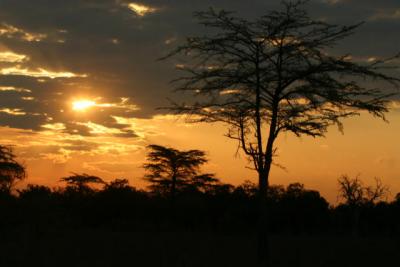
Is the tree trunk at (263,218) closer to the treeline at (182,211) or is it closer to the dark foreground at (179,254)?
the dark foreground at (179,254)

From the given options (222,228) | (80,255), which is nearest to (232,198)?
(222,228)

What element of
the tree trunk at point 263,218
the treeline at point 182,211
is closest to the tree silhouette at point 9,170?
the treeline at point 182,211

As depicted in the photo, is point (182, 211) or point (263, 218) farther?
point (182, 211)

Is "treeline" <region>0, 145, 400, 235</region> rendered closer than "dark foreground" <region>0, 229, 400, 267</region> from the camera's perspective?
No

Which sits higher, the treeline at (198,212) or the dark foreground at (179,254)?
the treeline at (198,212)

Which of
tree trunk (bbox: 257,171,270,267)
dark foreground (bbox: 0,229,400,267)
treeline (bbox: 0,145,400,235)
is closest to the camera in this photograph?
dark foreground (bbox: 0,229,400,267)

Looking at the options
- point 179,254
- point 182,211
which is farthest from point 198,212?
point 179,254

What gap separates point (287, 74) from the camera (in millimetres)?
16766

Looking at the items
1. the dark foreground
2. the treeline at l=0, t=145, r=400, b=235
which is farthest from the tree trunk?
the treeline at l=0, t=145, r=400, b=235

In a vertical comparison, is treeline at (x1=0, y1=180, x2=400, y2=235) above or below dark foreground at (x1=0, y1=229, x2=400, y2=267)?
above

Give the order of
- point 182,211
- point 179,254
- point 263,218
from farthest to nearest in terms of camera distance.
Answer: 1. point 182,211
2. point 179,254
3. point 263,218

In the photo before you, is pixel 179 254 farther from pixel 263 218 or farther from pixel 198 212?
pixel 198 212

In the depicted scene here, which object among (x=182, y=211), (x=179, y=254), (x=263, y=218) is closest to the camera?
(x=263, y=218)

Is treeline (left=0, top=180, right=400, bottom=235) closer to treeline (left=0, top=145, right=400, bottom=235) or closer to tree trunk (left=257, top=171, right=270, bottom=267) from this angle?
treeline (left=0, top=145, right=400, bottom=235)
